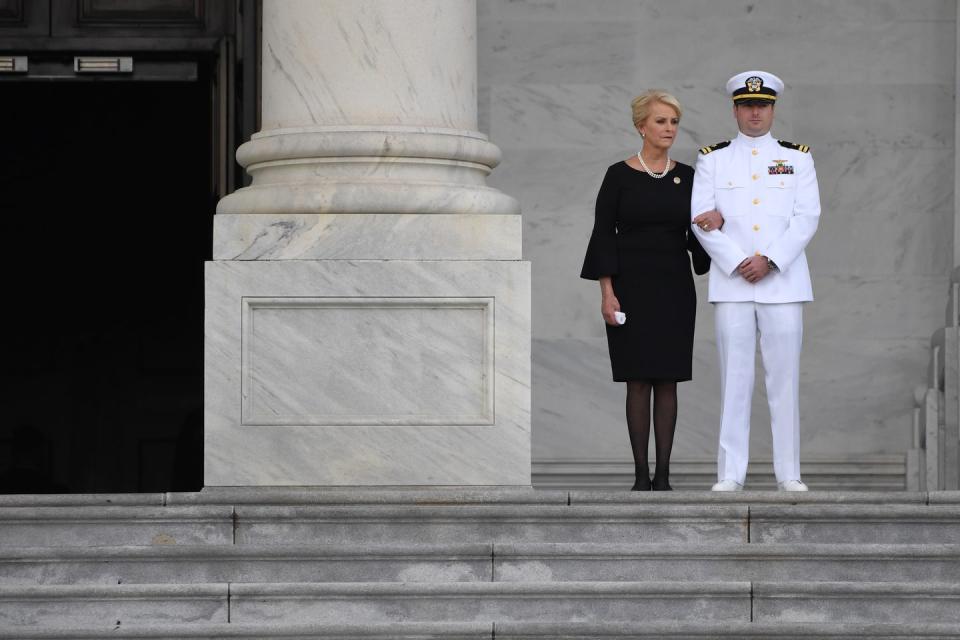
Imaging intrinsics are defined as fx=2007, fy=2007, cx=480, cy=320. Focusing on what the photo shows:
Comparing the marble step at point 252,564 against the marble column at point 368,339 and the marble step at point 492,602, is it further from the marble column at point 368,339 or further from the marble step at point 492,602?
the marble column at point 368,339

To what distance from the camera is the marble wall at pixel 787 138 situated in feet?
50.1

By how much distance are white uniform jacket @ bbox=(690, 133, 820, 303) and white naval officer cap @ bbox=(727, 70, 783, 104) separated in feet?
0.78

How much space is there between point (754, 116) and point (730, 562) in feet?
9.62

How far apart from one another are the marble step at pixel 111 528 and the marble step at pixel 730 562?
4.77ft

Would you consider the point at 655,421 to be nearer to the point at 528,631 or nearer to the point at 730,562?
the point at 730,562

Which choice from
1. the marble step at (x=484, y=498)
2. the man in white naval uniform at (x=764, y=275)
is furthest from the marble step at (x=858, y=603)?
the man in white naval uniform at (x=764, y=275)

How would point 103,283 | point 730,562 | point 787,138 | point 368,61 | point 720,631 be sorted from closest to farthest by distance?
1. point 720,631
2. point 730,562
3. point 368,61
4. point 787,138
5. point 103,283

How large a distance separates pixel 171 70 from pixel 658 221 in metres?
5.97

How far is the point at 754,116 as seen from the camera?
438 inches

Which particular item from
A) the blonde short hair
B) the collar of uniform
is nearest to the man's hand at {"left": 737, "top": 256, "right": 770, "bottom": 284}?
the collar of uniform

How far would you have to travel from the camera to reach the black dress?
11109mm

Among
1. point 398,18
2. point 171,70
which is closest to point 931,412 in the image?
point 398,18

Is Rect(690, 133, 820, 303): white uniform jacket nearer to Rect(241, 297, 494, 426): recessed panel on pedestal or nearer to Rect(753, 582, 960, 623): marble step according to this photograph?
Rect(241, 297, 494, 426): recessed panel on pedestal

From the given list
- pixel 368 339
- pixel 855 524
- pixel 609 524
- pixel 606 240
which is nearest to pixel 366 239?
pixel 368 339
